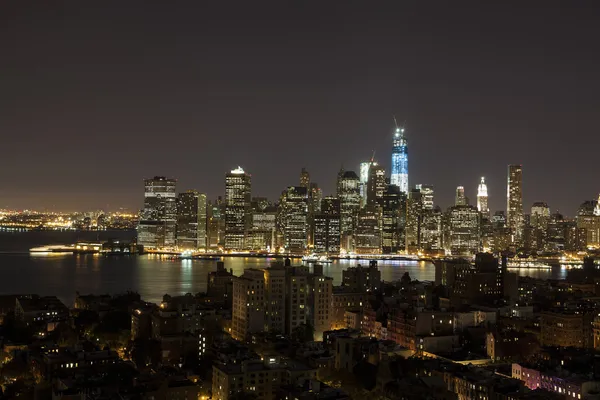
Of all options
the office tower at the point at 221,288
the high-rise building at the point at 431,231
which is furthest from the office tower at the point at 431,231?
the office tower at the point at 221,288

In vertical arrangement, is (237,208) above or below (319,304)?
above

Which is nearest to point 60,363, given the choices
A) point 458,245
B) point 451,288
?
point 451,288

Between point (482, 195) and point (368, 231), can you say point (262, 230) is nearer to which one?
point (368, 231)

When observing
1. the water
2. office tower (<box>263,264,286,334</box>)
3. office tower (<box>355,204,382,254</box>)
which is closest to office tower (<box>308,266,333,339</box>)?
office tower (<box>263,264,286,334</box>)

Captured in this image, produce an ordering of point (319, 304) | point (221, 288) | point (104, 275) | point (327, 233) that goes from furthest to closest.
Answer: point (327, 233)
point (104, 275)
point (221, 288)
point (319, 304)

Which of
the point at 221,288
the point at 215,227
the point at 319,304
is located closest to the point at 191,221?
the point at 215,227

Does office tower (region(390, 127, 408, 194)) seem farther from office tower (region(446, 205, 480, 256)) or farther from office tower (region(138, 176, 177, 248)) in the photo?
office tower (region(138, 176, 177, 248))

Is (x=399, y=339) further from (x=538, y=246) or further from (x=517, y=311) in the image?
(x=538, y=246)
